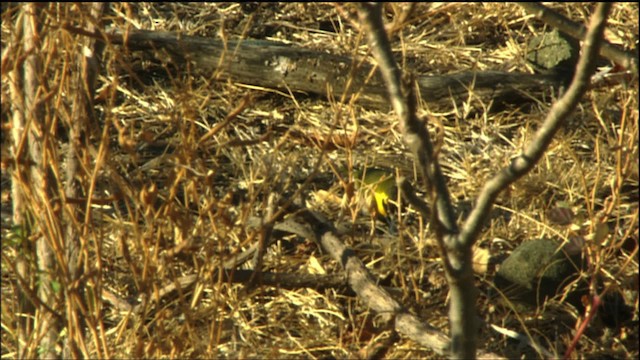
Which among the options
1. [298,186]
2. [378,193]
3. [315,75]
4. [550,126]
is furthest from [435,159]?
[315,75]

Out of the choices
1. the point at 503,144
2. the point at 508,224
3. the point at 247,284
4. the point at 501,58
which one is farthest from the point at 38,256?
the point at 501,58

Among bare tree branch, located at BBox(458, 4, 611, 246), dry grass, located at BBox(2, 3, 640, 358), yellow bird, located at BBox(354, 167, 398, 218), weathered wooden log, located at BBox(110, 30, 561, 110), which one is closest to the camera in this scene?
bare tree branch, located at BBox(458, 4, 611, 246)

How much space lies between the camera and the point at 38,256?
2312 mm

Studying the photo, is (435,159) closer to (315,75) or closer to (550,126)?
(550,126)

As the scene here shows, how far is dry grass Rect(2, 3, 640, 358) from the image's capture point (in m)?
2.38

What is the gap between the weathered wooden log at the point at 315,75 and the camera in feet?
12.6

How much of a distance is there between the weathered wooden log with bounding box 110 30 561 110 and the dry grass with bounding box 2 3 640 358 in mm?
66

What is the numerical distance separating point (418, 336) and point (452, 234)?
2.79ft

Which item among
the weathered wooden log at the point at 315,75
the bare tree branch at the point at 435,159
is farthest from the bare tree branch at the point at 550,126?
the weathered wooden log at the point at 315,75

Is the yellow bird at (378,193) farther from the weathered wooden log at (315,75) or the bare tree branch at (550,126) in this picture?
the bare tree branch at (550,126)

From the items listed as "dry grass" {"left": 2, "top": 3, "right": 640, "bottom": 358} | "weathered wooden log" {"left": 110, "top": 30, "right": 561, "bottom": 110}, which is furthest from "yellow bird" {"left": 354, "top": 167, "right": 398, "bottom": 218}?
→ "weathered wooden log" {"left": 110, "top": 30, "right": 561, "bottom": 110}

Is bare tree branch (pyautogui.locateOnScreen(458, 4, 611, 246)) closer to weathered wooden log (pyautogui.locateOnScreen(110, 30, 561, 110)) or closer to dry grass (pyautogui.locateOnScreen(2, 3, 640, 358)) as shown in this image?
dry grass (pyautogui.locateOnScreen(2, 3, 640, 358))

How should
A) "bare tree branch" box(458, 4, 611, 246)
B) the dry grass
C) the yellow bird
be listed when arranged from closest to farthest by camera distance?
"bare tree branch" box(458, 4, 611, 246)
the dry grass
the yellow bird

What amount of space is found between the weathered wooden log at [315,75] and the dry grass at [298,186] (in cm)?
7
